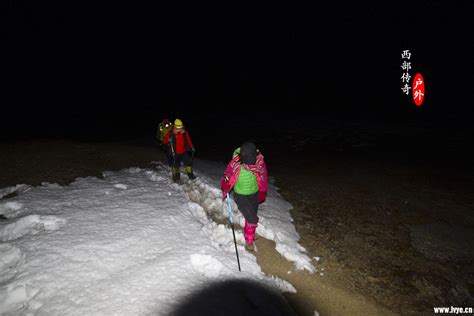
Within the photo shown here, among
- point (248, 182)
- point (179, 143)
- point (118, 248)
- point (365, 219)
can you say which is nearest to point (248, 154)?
point (248, 182)

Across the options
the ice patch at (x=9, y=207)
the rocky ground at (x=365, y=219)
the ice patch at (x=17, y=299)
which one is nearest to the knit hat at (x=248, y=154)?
the rocky ground at (x=365, y=219)

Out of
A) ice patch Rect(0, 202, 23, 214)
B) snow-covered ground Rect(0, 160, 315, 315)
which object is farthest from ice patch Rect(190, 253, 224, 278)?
ice patch Rect(0, 202, 23, 214)

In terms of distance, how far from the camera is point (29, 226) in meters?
5.44

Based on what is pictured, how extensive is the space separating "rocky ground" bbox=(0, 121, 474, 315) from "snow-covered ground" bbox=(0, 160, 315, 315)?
0.84 m

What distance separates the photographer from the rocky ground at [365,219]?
5480 millimetres

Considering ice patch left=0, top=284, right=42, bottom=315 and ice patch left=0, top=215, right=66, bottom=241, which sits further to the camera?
ice patch left=0, top=215, right=66, bottom=241

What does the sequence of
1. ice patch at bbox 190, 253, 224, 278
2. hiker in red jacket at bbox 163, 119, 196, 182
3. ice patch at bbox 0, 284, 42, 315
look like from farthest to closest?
hiker in red jacket at bbox 163, 119, 196, 182 → ice patch at bbox 190, 253, 224, 278 → ice patch at bbox 0, 284, 42, 315

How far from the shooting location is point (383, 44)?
4525 cm

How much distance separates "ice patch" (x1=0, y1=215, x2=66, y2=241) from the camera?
5219 millimetres

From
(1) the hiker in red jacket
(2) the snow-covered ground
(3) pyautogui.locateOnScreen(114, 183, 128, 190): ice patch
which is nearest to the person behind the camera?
(2) the snow-covered ground

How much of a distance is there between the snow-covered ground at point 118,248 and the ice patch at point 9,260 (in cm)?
1

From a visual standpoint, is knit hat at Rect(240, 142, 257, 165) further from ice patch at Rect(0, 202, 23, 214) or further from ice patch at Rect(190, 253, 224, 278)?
ice patch at Rect(0, 202, 23, 214)

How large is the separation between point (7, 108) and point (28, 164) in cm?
3648

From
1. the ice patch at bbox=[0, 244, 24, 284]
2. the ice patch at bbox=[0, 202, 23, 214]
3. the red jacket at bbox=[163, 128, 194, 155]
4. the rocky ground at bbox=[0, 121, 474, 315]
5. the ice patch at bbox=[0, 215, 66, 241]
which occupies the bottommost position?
the rocky ground at bbox=[0, 121, 474, 315]
